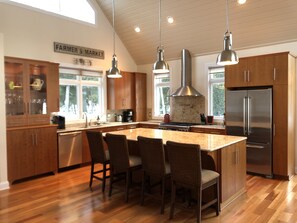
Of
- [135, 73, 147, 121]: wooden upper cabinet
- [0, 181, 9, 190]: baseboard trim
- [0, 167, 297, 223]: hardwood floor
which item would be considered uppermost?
[135, 73, 147, 121]: wooden upper cabinet

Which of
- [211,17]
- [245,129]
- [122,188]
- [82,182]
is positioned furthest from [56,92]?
[245,129]

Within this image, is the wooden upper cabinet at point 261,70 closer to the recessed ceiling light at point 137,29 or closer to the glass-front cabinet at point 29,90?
the recessed ceiling light at point 137,29

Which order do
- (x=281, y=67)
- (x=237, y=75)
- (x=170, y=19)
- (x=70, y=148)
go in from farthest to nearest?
1. (x=170, y=19)
2. (x=70, y=148)
3. (x=237, y=75)
4. (x=281, y=67)

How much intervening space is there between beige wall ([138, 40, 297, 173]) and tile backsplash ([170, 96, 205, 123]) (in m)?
0.20

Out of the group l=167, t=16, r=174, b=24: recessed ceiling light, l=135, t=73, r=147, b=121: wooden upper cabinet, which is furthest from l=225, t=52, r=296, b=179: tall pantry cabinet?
l=135, t=73, r=147, b=121: wooden upper cabinet

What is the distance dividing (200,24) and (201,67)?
116cm

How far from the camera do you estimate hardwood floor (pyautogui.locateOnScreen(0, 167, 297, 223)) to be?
125 inches

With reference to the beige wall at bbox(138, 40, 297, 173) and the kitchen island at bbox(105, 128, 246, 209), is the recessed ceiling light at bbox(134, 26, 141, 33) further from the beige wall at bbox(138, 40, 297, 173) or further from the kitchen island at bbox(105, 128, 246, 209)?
the kitchen island at bbox(105, 128, 246, 209)

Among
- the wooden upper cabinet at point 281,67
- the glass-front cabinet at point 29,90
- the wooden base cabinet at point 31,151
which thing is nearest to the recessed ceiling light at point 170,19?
the wooden upper cabinet at point 281,67

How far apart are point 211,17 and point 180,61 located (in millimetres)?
1686

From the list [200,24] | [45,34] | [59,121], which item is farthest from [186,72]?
[45,34]

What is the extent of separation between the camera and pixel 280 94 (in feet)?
15.1

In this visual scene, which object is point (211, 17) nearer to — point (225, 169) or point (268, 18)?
Result: point (268, 18)

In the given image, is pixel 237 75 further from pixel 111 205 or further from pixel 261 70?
pixel 111 205
